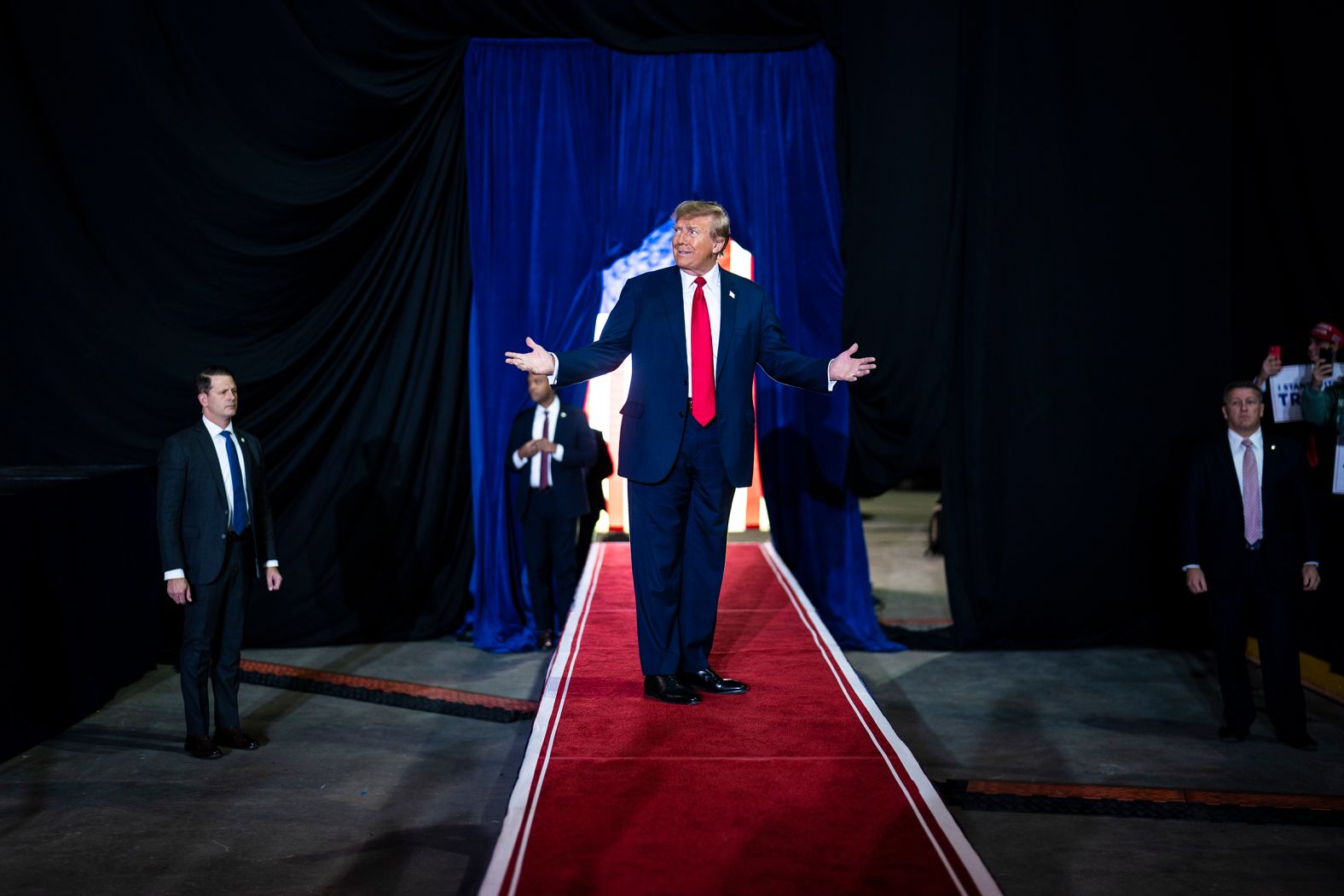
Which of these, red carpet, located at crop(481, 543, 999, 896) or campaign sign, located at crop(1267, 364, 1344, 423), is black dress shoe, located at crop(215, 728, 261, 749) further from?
campaign sign, located at crop(1267, 364, 1344, 423)

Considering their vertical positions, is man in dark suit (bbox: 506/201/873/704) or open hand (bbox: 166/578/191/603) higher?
man in dark suit (bbox: 506/201/873/704)

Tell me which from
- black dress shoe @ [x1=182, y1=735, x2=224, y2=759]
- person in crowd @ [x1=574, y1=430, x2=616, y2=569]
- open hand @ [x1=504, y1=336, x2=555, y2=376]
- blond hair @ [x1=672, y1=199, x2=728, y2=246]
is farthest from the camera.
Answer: person in crowd @ [x1=574, y1=430, x2=616, y2=569]

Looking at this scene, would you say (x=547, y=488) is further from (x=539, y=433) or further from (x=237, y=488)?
(x=237, y=488)

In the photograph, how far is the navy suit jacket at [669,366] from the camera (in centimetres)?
360

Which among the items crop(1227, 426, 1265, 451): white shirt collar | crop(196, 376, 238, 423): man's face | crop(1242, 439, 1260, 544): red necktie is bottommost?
crop(1242, 439, 1260, 544): red necktie

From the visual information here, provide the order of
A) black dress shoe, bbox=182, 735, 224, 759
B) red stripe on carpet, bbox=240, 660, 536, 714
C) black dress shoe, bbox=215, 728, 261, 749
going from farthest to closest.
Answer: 1. red stripe on carpet, bbox=240, 660, 536, 714
2. black dress shoe, bbox=215, 728, 261, 749
3. black dress shoe, bbox=182, 735, 224, 759

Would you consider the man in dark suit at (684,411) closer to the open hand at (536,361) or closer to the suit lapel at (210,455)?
the open hand at (536,361)

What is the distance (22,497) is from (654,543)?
293 cm

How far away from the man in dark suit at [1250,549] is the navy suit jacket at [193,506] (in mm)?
4091

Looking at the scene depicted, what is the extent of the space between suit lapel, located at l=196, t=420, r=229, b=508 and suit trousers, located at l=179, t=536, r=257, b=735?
0.75 ft

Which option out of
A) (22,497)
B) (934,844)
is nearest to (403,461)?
(22,497)

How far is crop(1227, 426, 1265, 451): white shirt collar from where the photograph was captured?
5.17m

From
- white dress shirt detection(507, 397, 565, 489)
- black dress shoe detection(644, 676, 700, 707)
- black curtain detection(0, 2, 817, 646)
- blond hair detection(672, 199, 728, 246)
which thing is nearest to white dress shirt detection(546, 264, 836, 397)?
blond hair detection(672, 199, 728, 246)

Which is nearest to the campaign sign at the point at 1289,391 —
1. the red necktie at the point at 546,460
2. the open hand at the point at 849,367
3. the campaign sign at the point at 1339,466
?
the campaign sign at the point at 1339,466
